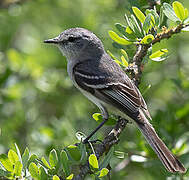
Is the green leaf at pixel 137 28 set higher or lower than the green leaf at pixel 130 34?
higher

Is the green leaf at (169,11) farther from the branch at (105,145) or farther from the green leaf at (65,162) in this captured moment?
the green leaf at (65,162)

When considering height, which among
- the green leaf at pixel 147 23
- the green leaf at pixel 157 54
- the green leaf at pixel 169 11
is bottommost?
the green leaf at pixel 157 54

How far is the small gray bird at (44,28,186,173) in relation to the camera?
134 inches

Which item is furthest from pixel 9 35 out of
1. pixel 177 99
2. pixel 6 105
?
pixel 177 99

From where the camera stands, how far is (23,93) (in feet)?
15.3

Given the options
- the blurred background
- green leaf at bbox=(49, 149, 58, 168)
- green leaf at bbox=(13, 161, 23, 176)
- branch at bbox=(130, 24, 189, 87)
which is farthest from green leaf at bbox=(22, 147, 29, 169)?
branch at bbox=(130, 24, 189, 87)

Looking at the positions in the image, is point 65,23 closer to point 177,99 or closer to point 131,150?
point 177,99

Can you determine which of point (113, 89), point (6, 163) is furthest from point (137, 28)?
point (6, 163)

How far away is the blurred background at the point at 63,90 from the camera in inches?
153

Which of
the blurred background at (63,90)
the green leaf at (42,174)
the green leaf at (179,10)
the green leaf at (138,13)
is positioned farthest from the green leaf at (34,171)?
the green leaf at (179,10)

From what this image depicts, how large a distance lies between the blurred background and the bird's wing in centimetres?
22

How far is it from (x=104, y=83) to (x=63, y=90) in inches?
44.8

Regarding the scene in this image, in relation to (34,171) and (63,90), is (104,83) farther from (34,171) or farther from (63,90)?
(34,171)

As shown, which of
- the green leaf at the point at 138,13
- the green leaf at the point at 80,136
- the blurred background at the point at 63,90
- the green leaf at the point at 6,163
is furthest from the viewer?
the blurred background at the point at 63,90
